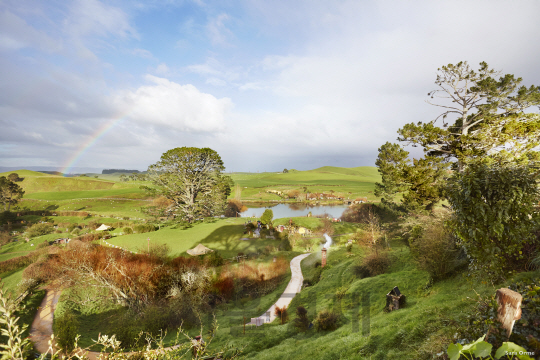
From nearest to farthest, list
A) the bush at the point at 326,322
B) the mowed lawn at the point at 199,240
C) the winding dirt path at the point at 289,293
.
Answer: the bush at the point at 326,322 < the winding dirt path at the point at 289,293 < the mowed lawn at the point at 199,240

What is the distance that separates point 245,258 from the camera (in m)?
26.3

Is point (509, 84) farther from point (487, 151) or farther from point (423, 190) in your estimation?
point (423, 190)

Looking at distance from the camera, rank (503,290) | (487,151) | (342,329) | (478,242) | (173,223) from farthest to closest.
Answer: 1. (173,223)
2. (487,151)
3. (342,329)
4. (478,242)
5. (503,290)

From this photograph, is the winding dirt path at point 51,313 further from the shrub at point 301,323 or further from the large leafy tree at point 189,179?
the large leafy tree at point 189,179

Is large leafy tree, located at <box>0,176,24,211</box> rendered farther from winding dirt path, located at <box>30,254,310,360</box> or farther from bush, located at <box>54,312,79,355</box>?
bush, located at <box>54,312,79,355</box>

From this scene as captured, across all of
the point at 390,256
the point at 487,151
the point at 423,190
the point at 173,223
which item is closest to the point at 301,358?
the point at 390,256

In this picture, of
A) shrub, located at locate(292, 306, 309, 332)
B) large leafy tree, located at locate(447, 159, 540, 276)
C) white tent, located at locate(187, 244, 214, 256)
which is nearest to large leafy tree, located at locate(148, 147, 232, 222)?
white tent, located at locate(187, 244, 214, 256)

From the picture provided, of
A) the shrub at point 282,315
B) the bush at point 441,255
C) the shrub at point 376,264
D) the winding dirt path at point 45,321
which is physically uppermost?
the bush at point 441,255

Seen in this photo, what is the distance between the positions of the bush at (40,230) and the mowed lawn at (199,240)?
19.3 meters

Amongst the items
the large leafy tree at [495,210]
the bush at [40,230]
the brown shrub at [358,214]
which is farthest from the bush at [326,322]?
the bush at [40,230]

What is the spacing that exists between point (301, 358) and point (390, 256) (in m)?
13.5

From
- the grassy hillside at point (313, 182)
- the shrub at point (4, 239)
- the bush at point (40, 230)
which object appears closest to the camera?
the shrub at point (4, 239)

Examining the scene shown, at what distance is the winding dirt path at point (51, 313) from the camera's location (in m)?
14.3

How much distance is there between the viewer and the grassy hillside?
10706 centimetres
